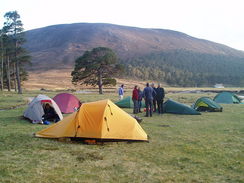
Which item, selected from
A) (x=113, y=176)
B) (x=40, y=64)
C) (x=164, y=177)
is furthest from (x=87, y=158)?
(x=40, y=64)

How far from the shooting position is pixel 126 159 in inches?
311

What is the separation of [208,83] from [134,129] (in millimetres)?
102079

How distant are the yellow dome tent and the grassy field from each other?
0.37 metres

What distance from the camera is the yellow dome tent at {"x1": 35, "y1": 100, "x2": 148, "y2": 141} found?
978 centimetres

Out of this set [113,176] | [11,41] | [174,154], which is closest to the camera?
[113,176]

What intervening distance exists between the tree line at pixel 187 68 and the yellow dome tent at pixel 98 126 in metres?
78.6

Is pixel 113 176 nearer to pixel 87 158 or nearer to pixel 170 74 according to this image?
pixel 87 158

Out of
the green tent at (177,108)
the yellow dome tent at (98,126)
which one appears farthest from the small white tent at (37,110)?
the green tent at (177,108)

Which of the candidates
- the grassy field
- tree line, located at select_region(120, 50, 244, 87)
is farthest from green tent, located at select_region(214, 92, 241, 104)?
tree line, located at select_region(120, 50, 244, 87)

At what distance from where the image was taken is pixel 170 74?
11062 centimetres

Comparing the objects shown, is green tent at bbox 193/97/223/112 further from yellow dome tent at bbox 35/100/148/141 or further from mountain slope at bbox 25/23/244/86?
mountain slope at bbox 25/23/244/86

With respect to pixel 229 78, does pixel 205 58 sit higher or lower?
higher

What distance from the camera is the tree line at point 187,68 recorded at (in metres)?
107

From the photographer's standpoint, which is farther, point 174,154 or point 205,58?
point 205,58
